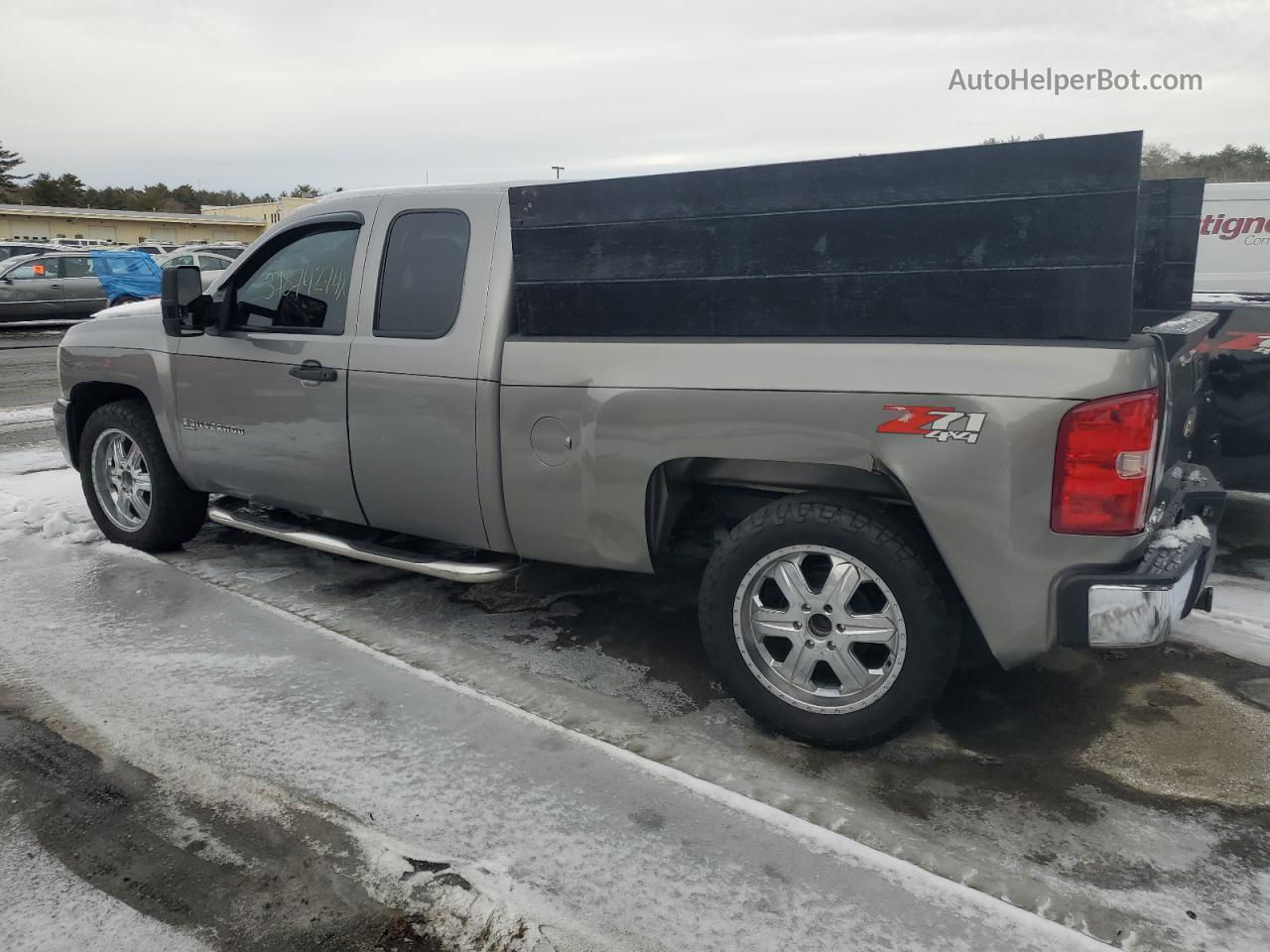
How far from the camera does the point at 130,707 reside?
3.59m

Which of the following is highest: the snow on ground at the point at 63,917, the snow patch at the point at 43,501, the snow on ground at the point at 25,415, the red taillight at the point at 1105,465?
the red taillight at the point at 1105,465

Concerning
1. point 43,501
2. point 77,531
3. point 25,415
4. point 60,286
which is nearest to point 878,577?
point 77,531

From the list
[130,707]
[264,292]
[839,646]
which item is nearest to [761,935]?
[839,646]

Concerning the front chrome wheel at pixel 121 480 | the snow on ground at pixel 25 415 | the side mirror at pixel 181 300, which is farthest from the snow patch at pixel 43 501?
the snow on ground at pixel 25 415

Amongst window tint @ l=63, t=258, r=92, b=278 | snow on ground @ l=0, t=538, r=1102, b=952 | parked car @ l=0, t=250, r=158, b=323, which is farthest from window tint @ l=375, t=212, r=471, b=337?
window tint @ l=63, t=258, r=92, b=278

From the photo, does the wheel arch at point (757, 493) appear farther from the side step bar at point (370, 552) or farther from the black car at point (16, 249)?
the black car at point (16, 249)

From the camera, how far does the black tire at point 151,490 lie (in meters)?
5.16

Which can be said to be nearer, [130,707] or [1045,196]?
[1045,196]

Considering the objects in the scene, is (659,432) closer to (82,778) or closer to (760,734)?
(760,734)

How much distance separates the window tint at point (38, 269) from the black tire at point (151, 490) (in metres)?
17.0

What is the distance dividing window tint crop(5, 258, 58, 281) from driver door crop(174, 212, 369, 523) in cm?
1787

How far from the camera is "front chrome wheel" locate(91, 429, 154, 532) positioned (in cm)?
531

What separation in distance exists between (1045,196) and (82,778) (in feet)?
11.3

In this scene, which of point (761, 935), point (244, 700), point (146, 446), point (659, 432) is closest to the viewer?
point (761, 935)
